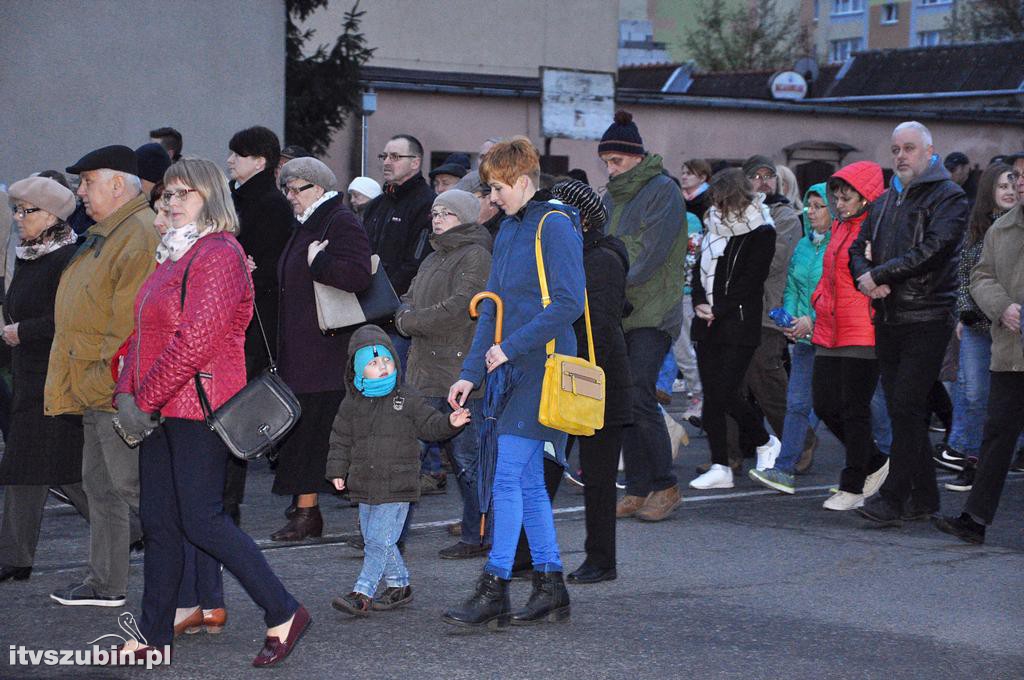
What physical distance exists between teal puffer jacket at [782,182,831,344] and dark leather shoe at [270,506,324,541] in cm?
379

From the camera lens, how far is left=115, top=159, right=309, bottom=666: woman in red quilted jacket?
213 inches

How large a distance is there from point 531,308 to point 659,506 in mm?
2708

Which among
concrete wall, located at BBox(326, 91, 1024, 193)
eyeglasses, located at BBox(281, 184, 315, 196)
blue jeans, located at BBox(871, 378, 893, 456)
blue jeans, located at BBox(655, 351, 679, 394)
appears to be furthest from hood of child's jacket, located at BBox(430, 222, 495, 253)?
concrete wall, located at BBox(326, 91, 1024, 193)

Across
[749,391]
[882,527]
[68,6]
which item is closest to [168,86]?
[68,6]

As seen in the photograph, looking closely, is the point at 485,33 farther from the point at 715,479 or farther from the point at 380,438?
the point at 380,438

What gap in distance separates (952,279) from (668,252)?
5.17 ft

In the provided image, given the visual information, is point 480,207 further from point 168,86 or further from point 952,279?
point 168,86

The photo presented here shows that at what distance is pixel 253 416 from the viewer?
5520mm

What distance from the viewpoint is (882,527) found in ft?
27.8

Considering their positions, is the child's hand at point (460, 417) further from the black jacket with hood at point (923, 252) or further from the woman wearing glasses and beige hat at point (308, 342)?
the black jacket with hood at point (923, 252)

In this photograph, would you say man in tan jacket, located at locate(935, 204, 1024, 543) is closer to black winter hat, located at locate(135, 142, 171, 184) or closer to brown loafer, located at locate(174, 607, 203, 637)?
brown loafer, located at locate(174, 607, 203, 637)

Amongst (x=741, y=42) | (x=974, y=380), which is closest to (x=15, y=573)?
(x=974, y=380)

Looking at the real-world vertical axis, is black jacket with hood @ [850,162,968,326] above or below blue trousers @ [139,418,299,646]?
above

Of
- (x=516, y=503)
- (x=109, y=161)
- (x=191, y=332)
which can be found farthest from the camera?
(x=109, y=161)
